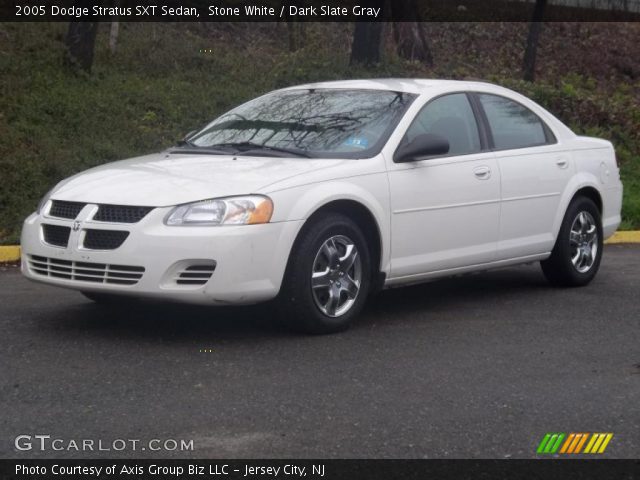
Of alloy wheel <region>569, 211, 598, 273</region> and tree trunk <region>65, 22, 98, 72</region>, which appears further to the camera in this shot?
tree trunk <region>65, 22, 98, 72</region>

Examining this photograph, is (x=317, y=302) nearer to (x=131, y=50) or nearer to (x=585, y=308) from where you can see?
(x=585, y=308)

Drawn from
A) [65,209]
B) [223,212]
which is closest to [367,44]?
[65,209]

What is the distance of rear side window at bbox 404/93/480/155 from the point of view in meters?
8.07

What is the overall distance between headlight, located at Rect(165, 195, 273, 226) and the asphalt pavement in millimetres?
737

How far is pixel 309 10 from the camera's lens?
84.3ft

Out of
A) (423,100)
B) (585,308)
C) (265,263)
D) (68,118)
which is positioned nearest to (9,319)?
(265,263)

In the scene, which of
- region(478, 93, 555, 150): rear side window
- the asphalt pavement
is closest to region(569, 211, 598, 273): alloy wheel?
the asphalt pavement

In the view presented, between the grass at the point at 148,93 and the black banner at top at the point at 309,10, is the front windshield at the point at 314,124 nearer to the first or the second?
the grass at the point at 148,93

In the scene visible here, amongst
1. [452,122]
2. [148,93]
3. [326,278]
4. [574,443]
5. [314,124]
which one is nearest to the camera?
[574,443]

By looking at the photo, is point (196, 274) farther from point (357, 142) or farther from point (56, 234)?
point (357, 142)

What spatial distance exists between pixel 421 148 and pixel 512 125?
4.71 feet

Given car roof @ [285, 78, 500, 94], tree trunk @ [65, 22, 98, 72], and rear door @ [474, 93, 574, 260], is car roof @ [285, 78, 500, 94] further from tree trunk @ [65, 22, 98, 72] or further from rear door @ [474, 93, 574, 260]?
tree trunk @ [65, 22, 98, 72]

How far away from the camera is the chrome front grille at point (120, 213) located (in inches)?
265

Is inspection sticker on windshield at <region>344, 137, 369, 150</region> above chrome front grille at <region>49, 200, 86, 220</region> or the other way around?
above
